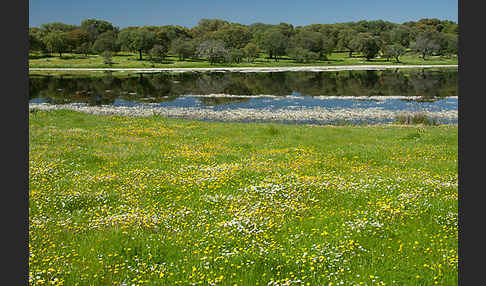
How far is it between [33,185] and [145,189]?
499cm

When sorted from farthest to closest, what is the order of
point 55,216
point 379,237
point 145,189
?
point 145,189, point 55,216, point 379,237

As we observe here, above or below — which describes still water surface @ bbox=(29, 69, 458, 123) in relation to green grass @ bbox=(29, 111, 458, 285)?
above

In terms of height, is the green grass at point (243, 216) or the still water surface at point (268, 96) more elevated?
the still water surface at point (268, 96)

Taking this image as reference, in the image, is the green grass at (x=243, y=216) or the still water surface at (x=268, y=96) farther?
the still water surface at (x=268, y=96)

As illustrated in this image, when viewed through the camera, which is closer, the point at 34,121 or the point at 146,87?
the point at 34,121

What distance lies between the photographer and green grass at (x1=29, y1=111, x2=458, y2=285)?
30.7ft

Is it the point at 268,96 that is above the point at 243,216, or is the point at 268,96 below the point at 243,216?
above

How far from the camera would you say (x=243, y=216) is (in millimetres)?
12445

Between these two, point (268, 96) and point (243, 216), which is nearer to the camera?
point (243, 216)

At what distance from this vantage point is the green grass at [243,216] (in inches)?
368

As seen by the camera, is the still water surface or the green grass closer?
the green grass

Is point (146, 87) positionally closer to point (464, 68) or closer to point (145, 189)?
point (145, 189)

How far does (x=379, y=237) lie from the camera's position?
1074 centimetres

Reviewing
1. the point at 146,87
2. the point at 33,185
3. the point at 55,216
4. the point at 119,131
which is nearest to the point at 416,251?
the point at 55,216
